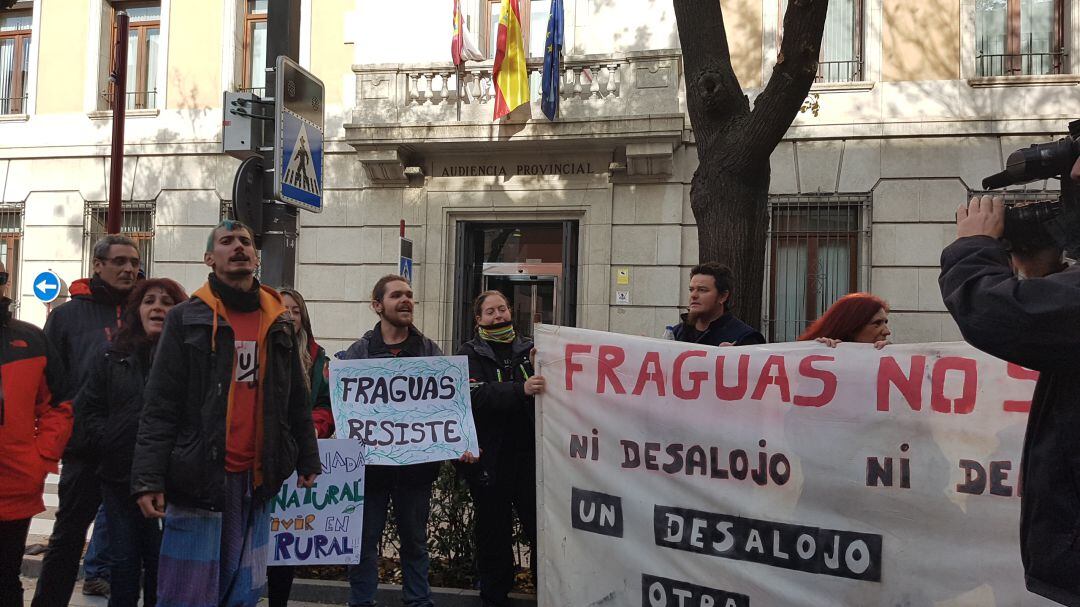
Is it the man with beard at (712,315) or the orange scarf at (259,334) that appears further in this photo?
the man with beard at (712,315)

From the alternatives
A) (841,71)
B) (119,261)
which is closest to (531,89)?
(841,71)

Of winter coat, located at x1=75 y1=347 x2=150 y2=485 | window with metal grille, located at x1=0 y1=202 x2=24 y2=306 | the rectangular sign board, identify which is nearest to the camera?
winter coat, located at x1=75 y1=347 x2=150 y2=485

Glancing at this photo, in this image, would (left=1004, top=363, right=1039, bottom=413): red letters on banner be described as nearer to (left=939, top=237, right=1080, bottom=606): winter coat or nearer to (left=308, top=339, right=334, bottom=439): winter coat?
(left=939, top=237, right=1080, bottom=606): winter coat

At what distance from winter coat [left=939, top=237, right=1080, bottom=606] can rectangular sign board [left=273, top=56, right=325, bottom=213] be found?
455cm

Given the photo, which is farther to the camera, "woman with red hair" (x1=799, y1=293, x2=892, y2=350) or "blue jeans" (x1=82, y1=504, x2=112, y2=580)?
"blue jeans" (x1=82, y1=504, x2=112, y2=580)

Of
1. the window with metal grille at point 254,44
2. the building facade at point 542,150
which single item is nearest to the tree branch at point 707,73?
the building facade at point 542,150

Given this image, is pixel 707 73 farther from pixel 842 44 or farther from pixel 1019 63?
pixel 1019 63

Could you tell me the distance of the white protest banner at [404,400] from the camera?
15.3 feet

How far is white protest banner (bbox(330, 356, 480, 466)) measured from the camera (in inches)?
183

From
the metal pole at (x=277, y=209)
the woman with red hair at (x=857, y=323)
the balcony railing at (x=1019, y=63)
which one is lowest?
the woman with red hair at (x=857, y=323)

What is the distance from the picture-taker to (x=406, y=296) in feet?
15.4

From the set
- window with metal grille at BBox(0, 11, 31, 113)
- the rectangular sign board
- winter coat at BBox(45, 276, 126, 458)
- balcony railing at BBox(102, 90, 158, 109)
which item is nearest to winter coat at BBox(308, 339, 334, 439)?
winter coat at BBox(45, 276, 126, 458)

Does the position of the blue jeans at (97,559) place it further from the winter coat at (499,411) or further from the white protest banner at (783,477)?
the white protest banner at (783,477)

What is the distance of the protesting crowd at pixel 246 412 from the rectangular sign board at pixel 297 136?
1.30 metres
